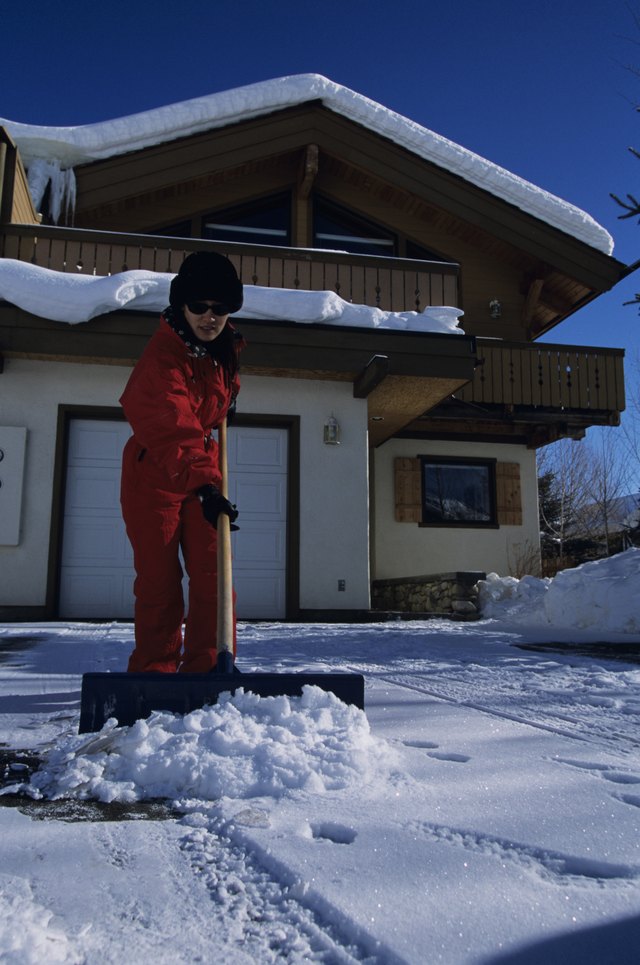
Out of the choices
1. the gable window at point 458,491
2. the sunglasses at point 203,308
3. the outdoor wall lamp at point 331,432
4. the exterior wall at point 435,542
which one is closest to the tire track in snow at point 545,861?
the sunglasses at point 203,308

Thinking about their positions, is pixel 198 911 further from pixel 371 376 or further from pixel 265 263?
pixel 265 263

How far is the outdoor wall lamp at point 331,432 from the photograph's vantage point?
8.41 meters

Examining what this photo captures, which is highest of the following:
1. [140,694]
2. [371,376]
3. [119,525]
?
[371,376]

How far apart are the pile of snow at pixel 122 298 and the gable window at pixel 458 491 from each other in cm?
390

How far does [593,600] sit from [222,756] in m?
5.13

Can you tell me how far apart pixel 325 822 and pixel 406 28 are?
46.0 feet

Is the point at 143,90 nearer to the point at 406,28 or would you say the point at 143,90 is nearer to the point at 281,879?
the point at 406,28

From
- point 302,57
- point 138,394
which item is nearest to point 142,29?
point 302,57

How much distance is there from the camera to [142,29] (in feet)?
A: 43.3

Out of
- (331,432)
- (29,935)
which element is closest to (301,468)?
(331,432)

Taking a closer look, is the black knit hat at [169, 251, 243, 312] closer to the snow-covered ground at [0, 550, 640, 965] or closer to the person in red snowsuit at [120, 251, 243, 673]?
the person in red snowsuit at [120, 251, 243, 673]

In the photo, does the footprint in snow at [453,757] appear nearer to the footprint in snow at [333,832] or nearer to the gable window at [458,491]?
the footprint in snow at [333,832]

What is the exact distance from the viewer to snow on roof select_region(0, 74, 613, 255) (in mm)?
10516

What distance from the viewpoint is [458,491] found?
1191 cm
